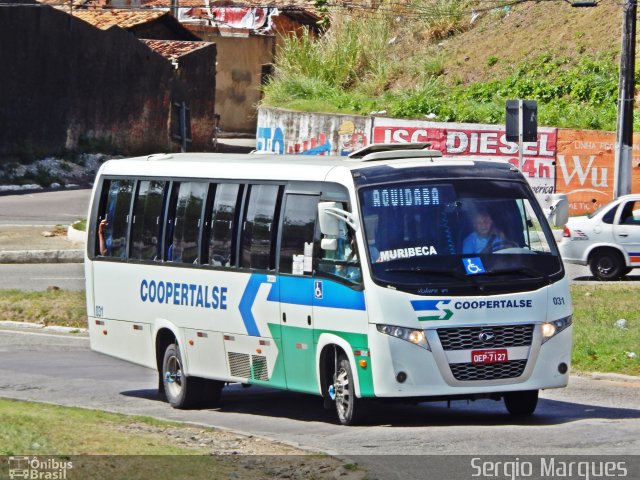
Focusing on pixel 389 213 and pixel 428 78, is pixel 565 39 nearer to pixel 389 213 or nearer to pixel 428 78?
pixel 428 78

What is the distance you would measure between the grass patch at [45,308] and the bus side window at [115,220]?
4.86m

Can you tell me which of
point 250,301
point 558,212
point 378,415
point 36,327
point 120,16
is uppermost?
point 120,16

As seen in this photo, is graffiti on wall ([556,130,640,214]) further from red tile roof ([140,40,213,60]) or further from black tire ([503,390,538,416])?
black tire ([503,390,538,416])

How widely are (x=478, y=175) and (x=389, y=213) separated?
3.18 feet

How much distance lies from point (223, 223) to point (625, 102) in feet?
65.8

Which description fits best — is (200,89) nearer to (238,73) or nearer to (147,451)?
(238,73)

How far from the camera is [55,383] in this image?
15.5 meters

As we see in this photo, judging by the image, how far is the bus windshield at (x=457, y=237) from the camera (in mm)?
11586

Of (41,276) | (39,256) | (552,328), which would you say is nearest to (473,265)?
(552,328)

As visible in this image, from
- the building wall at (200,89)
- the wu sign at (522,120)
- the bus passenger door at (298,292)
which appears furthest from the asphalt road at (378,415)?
the building wall at (200,89)

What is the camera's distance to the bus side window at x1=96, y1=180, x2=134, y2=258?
1517 cm

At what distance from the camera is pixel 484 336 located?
11.5 m

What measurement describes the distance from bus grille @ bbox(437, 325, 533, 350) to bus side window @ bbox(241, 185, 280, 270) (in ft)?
7.13

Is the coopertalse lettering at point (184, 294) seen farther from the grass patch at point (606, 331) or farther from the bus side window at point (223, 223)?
the grass patch at point (606, 331)
